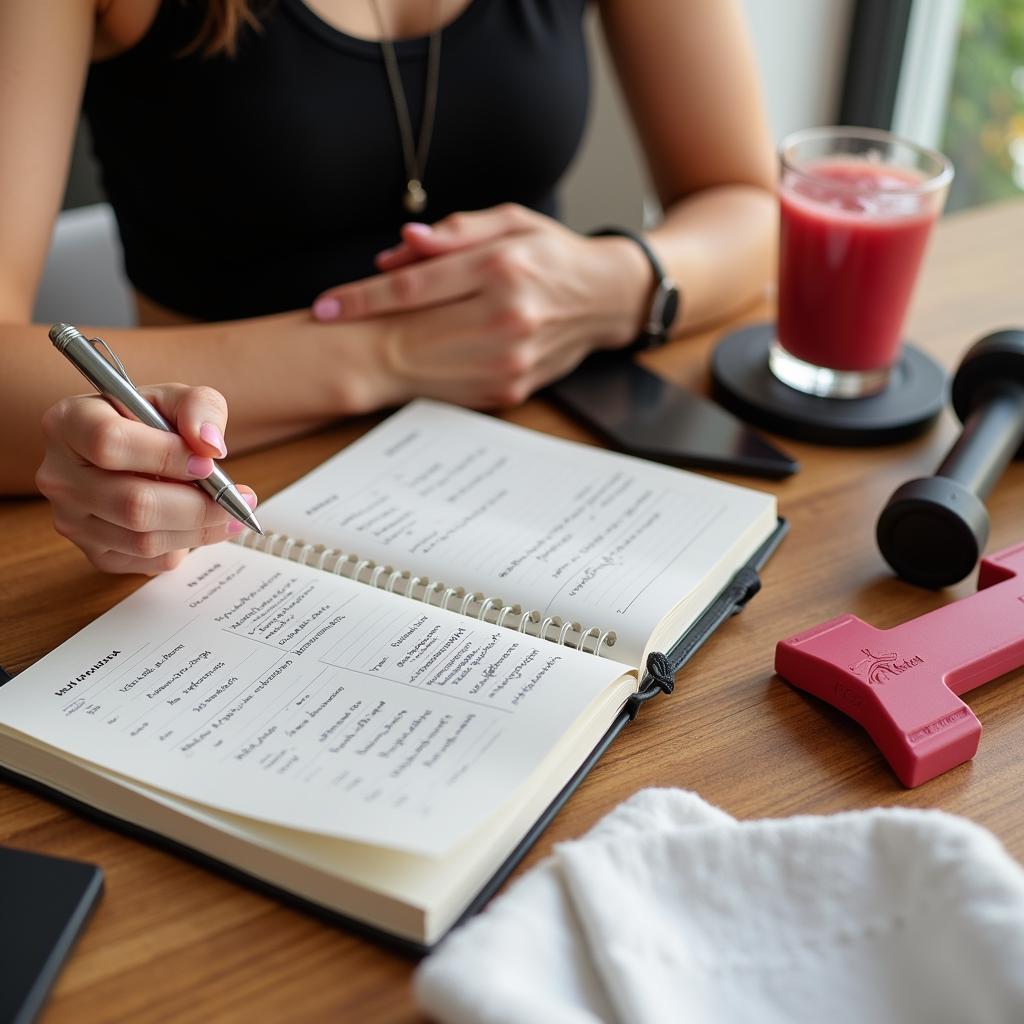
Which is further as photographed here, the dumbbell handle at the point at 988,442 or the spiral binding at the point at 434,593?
the dumbbell handle at the point at 988,442

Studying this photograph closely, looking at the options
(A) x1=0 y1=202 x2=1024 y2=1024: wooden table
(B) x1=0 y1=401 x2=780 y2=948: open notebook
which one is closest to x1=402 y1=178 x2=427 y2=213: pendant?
(A) x1=0 y1=202 x2=1024 y2=1024: wooden table

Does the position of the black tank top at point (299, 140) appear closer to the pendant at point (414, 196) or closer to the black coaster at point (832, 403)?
the pendant at point (414, 196)

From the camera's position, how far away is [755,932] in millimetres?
470

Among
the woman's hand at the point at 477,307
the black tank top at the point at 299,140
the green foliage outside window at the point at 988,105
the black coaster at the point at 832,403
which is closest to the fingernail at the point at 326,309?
the woman's hand at the point at 477,307

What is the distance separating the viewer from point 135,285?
129 centimetres

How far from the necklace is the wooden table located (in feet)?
1.11

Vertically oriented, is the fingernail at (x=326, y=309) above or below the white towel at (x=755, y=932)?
above

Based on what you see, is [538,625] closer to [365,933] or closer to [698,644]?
[698,644]

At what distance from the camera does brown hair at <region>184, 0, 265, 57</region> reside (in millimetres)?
966

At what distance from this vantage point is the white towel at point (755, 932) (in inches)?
17.0

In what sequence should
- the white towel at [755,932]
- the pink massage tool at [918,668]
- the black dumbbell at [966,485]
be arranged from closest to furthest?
1. the white towel at [755,932]
2. the pink massage tool at [918,668]
3. the black dumbbell at [966,485]

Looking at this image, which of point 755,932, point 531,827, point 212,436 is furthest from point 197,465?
point 755,932

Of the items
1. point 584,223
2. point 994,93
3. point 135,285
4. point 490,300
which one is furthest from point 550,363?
point 994,93

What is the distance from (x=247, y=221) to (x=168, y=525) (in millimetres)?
559
